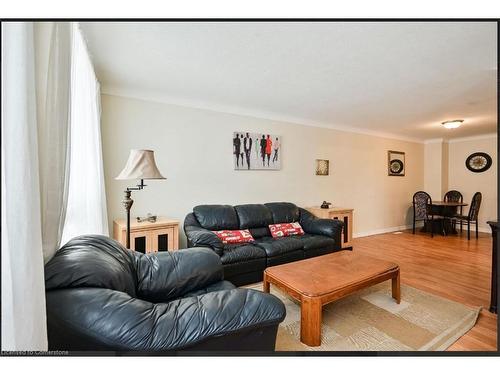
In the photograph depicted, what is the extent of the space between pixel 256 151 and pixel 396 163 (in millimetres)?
3704

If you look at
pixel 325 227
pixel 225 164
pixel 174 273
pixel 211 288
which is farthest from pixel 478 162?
pixel 174 273

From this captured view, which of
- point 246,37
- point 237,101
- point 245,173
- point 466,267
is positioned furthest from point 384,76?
point 466,267

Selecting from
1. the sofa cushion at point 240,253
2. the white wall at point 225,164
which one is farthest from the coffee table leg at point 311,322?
the white wall at point 225,164

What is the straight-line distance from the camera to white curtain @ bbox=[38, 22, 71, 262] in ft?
3.44

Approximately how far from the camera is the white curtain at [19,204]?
0.75 metres

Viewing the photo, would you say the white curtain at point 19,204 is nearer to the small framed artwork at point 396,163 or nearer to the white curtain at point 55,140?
the white curtain at point 55,140

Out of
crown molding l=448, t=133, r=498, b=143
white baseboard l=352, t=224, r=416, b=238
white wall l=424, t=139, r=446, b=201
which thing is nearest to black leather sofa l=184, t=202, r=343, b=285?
white baseboard l=352, t=224, r=416, b=238

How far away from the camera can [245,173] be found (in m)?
3.60

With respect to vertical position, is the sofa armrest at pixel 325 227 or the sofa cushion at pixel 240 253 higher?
the sofa armrest at pixel 325 227

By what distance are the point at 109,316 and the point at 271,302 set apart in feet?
2.18

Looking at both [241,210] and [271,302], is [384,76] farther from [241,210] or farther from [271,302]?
[271,302]

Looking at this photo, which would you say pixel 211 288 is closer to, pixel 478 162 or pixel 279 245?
pixel 279 245

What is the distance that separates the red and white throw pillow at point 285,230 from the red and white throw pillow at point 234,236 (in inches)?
14.8

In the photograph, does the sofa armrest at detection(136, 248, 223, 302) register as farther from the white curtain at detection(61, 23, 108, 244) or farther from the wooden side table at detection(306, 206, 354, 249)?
the wooden side table at detection(306, 206, 354, 249)
